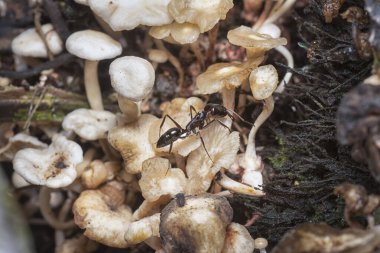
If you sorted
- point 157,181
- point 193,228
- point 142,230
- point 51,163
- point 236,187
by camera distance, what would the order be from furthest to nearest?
point 51,163 → point 236,187 → point 157,181 → point 142,230 → point 193,228

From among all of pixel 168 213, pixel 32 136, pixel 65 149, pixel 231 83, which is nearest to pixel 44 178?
pixel 65 149

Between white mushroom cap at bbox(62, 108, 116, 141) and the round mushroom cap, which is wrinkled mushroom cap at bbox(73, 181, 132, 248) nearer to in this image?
white mushroom cap at bbox(62, 108, 116, 141)

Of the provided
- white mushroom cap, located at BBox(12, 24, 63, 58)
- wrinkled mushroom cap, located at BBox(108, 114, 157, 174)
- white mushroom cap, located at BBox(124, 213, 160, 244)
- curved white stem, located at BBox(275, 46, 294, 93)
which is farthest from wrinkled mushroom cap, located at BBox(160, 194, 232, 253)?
A: white mushroom cap, located at BBox(12, 24, 63, 58)

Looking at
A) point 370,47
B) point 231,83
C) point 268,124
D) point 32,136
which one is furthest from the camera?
point 32,136

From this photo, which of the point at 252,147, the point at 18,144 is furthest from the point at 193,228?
the point at 18,144

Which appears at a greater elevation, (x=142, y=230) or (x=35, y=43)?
(x=35, y=43)

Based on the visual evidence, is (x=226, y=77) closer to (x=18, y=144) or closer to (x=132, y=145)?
(x=132, y=145)

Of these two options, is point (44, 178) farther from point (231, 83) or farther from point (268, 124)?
point (268, 124)
